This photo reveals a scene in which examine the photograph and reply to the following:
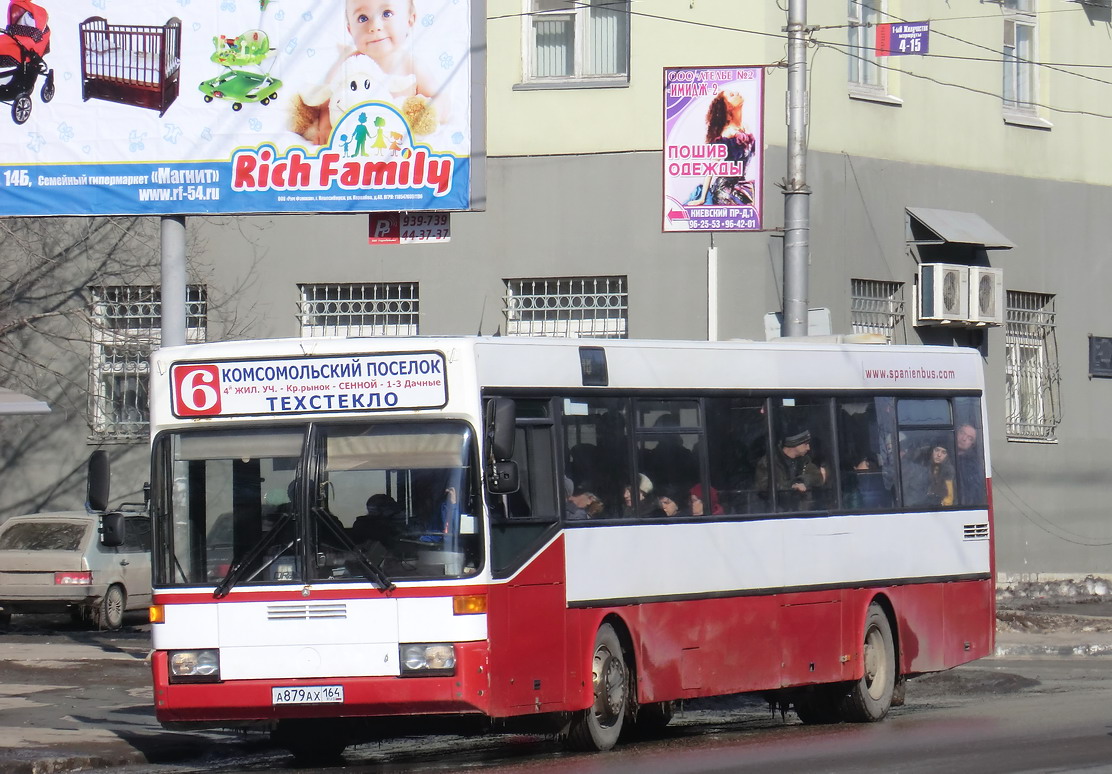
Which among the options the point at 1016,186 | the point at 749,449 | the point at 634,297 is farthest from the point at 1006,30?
the point at 749,449

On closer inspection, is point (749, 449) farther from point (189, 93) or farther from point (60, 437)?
point (60, 437)

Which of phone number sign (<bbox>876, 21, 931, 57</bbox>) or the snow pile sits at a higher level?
phone number sign (<bbox>876, 21, 931, 57</bbox>)

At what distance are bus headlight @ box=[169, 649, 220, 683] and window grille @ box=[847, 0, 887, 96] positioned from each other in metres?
14.3

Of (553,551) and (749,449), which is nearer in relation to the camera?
(553,551)

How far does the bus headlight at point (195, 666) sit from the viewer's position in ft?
34.1

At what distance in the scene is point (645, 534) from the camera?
11.6m

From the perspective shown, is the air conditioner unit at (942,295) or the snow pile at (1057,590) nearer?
the air conditioner unit at (942,295)

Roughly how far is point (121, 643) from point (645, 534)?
10254 millimetres

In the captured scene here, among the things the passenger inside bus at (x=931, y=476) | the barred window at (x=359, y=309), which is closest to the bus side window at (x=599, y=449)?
the passenger inside bus at (x=931, y=476)

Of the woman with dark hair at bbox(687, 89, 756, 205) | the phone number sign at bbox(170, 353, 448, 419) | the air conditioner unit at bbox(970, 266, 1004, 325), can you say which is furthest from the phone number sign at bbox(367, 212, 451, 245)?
the air conditioner unit at bbox(970, 266, 1004, 325)

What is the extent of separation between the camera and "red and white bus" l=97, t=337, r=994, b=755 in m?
10.2

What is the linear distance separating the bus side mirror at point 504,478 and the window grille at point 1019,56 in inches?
648

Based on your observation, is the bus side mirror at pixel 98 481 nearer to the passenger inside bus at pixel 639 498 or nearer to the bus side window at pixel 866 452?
the passenger inside bus at pixel 639 498

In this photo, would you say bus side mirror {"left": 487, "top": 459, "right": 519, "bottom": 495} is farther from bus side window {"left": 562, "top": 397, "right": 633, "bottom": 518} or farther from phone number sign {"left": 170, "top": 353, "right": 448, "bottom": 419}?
bus side window {"left": 562, "top": 397, "right": 633, "bottom": 518}
